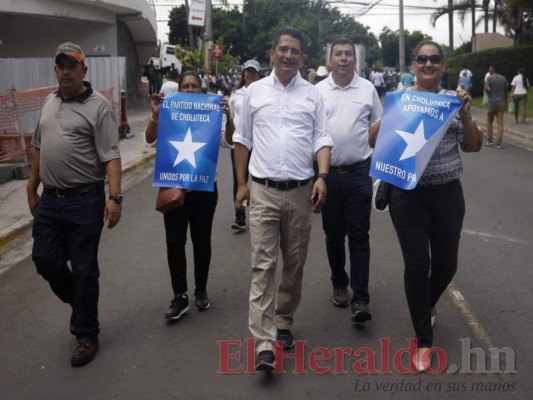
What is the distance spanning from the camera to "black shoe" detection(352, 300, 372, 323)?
4.71m

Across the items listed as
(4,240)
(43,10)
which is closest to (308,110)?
(4,240)

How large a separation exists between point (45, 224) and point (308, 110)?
1917 millimetres

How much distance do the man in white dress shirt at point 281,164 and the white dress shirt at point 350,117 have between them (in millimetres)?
560

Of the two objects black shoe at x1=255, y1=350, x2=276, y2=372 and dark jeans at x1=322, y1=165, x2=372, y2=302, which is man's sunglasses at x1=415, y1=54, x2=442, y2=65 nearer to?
dark jeans at x1=322, y1=165, x2=372, y2=302

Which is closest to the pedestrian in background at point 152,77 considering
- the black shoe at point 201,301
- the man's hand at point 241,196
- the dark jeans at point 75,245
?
the black shoe at point 201,301

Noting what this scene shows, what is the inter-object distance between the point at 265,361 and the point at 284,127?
1.47 meters

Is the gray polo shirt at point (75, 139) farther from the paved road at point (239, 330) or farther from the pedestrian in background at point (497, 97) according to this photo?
the pedestrian in background at point (497, 97)

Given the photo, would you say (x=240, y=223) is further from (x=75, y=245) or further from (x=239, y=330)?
(x=75, y=245)


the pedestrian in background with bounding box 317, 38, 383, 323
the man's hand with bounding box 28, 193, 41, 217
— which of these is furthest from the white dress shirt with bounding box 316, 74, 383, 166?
the man's hand with bounding box 28, 193, 41, 217

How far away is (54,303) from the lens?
559 cm

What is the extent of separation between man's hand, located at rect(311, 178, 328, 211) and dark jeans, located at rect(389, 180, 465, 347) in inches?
17.9

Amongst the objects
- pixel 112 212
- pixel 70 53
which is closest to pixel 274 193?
pixel 112 212

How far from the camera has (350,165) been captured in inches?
194

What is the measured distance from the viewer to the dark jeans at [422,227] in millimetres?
4145
